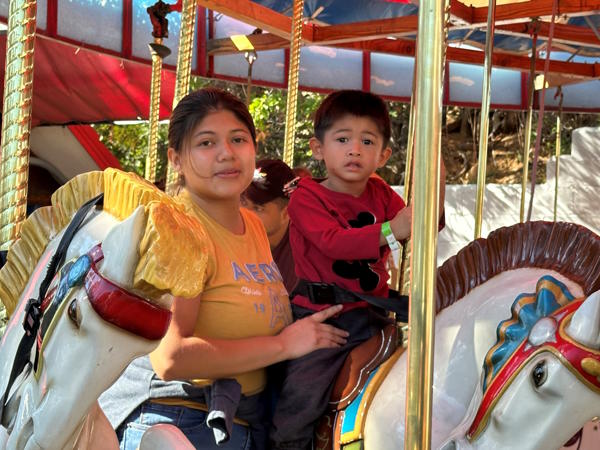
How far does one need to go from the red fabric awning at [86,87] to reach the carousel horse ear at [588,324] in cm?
449

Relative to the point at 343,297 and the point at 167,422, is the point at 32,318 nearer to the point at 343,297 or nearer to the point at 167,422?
the point at 167,422

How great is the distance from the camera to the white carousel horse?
1274 millimetres

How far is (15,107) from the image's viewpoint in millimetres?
1390

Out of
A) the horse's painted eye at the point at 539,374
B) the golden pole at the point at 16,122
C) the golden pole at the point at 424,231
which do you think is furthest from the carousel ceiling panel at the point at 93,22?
the golden pole at the point at 424,231

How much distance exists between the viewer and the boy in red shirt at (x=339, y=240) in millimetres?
1768

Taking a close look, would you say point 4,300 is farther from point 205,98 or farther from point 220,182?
point 205,98

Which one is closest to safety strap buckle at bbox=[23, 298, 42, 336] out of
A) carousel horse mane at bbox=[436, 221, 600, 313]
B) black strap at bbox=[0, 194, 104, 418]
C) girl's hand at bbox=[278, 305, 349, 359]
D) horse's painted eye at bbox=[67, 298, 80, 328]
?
black strap at bbox=[0, 194, 104, 418]

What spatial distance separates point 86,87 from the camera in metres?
5.70

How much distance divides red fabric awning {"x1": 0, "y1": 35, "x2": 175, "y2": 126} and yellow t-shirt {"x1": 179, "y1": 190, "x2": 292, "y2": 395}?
153 inches

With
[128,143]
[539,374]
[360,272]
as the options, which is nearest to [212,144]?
[360,272]

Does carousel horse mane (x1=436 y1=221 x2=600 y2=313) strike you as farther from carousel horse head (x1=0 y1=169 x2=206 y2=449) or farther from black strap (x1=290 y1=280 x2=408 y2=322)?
carousel horse head (x1=0 y1=169 x2=206 y2=449)

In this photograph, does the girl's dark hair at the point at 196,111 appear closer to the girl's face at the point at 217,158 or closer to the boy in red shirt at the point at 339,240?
the girl's face at the point at 217,158

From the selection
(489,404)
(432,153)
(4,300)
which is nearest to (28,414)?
(4,300)

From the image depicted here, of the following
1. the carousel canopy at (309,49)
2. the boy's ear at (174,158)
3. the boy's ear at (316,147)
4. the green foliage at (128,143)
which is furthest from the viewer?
the green foliage at (128,143)
